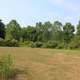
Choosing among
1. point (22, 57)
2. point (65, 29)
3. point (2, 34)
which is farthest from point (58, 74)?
point (65, 29)

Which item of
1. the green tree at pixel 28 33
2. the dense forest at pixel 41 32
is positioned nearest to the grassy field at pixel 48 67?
the dense forest at pixel 41 32

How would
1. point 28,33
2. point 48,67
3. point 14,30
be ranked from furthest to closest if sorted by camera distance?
point 28,33 < point 14,30 < point 48,67

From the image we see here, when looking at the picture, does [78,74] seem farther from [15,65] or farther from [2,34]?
[2,34]

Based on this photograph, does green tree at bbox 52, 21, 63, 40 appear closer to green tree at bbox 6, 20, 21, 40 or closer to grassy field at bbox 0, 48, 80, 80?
green tree at bbox 6, 20, 21, 40

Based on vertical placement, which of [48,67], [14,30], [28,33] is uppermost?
[14,30]

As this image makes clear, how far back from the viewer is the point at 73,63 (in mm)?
15062

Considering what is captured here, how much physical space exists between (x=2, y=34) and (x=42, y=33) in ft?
38.8

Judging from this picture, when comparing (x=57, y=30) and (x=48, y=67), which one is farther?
(x=57, y=30)

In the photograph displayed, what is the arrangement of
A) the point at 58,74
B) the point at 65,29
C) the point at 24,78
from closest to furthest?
the point at 24,78, the point at 58,74, the point at 65,29

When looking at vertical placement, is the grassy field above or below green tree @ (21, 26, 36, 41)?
below

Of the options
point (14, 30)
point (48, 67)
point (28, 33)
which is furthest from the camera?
point (28, 33)

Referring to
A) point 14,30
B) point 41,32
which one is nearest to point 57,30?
point 41,32

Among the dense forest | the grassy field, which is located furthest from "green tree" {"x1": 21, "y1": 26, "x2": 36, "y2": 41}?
the grassy field

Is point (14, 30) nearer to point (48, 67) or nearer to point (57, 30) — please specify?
point (57, 30)
